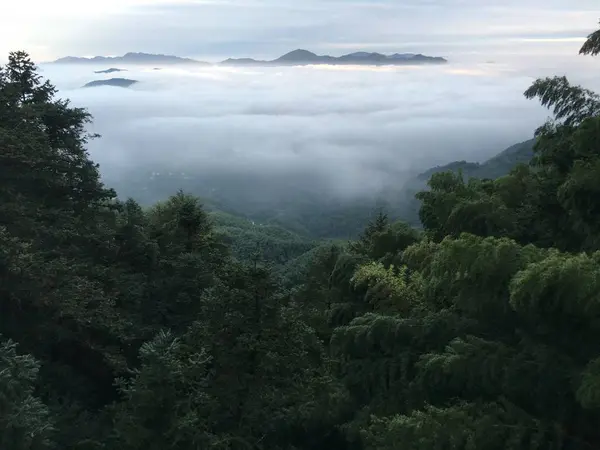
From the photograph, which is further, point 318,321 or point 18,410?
point 318,321

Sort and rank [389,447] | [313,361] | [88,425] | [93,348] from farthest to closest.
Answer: [93,348], [313,361], [88,425], [389,447]

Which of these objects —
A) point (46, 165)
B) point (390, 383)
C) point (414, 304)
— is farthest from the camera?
point (46, 165)

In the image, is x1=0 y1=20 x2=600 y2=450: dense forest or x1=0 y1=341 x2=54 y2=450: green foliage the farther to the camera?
x1=0 y1=341 x2=54 y2=450: green foliage

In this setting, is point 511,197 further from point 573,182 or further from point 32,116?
point 32,116

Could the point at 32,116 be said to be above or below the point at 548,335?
above

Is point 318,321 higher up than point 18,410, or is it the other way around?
point 18,410

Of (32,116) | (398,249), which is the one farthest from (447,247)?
(32,116)

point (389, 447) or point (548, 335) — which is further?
point (389, 447)

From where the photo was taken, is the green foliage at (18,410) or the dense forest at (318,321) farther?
the green foliage at (18,410)
